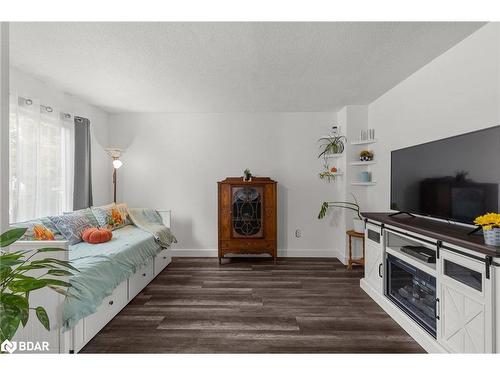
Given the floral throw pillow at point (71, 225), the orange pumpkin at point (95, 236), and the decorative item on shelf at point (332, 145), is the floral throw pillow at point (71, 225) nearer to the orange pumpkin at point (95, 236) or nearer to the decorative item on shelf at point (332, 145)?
the orange pumpkin at point (95, 236)

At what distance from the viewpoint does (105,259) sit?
241 cm

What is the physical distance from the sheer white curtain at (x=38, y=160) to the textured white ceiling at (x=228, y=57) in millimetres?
409

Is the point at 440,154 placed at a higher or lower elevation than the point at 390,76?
lower

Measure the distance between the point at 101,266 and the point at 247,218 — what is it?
2.22 meters

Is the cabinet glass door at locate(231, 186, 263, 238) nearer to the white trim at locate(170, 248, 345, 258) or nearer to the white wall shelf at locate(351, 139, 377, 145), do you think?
the white trim at locate(170, 248, 345, 258)

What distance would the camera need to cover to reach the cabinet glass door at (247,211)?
416 cm

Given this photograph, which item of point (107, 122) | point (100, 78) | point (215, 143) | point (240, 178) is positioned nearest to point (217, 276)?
point (240, 178)

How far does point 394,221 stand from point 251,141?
2656 millimetres

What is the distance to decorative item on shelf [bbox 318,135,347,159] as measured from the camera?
14.1ft

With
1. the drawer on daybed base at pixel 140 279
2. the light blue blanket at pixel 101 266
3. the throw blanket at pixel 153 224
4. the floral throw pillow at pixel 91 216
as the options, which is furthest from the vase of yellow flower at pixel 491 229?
the floral throw pillow at pixel 91 216

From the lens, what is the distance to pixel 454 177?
2.03 m

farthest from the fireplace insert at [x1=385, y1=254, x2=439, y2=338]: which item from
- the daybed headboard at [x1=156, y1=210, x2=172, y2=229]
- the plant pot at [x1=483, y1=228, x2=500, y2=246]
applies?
the daybed headboard at [x1=156, y1=210, x2=172, y2=229]

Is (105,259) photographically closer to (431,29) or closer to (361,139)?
(431,29)

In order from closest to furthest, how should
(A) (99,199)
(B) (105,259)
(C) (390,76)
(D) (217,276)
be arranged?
(B) (105,259)
(C) (390,76)
(D) (217,276)
(A) (99,199)
